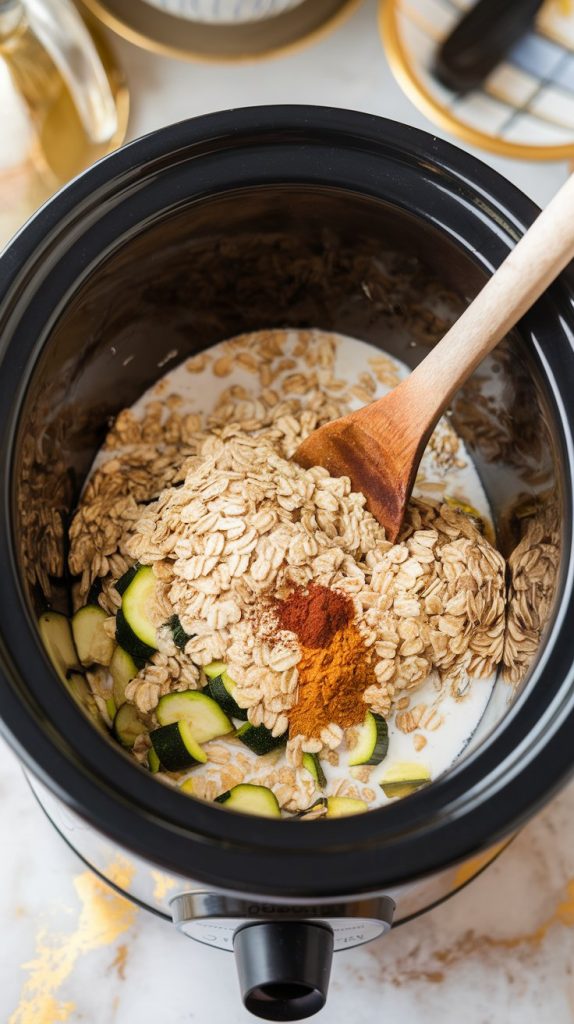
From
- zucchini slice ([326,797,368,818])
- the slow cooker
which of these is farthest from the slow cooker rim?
zucchini slice ([326,797,368,818])

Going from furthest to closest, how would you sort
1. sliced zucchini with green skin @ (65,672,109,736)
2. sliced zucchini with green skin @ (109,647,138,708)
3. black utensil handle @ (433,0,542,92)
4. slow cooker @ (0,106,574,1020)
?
black utensil handle @ (433,0,542,92), sliced zucchini with green skin @ (109,647,138,708), sliced zucchini with green skin @ (65,672,109,736), slow cooker @ (0,106,574,1020)

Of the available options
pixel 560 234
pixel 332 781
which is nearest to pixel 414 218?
pixel 560 234

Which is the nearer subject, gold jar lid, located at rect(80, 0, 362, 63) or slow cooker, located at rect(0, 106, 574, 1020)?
slow cooker, located at rect(0, 106, 574, 1020)

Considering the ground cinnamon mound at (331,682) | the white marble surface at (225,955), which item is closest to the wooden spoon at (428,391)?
the ground cinnamon mound at (331,682)

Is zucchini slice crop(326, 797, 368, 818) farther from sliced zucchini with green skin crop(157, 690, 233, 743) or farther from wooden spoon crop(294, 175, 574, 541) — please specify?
wooden spoon crop(294, 175, 574, 541)

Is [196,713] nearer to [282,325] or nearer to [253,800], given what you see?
[253,800]

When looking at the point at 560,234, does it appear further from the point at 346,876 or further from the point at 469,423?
the point at 346,876

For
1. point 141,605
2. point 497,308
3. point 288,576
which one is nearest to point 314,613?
point 288,576
